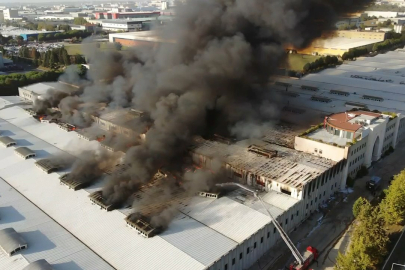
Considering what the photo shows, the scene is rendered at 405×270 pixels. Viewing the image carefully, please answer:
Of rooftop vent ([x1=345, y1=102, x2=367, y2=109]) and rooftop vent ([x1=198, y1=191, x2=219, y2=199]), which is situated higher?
rooftop vent ([x1=345, y1=102, x2=367, y2=109])

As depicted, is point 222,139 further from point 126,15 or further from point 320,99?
point 126,15

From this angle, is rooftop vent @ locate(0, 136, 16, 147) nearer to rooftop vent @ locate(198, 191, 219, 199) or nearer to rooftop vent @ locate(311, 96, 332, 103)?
rooftop vent @ locate(198, 191, 219, 199)

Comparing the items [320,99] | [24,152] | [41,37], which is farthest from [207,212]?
[41,37]

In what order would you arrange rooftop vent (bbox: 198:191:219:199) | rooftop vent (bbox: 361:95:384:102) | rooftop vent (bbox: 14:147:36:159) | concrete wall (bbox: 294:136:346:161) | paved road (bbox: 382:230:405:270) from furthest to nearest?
rooftop vent (bbox: 361:95:384:102)
rooftop vent (bbox: 14:147:36:159)
concrete wall (bbox: 294:136:346:161)
rooftop vent (bbox: 198:191:219:199)
paved road (bbox: 382:230:405:270)

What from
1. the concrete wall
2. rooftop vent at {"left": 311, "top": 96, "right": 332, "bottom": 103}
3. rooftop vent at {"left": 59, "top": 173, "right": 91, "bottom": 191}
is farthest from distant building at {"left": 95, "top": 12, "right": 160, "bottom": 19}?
rooftop vent at {"left": 59, "top": 173, "right": 91, "bottom": 191}

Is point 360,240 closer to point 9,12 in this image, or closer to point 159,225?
point 159,225

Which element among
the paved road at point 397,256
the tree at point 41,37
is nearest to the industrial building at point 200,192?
the paved road at point 397,256
